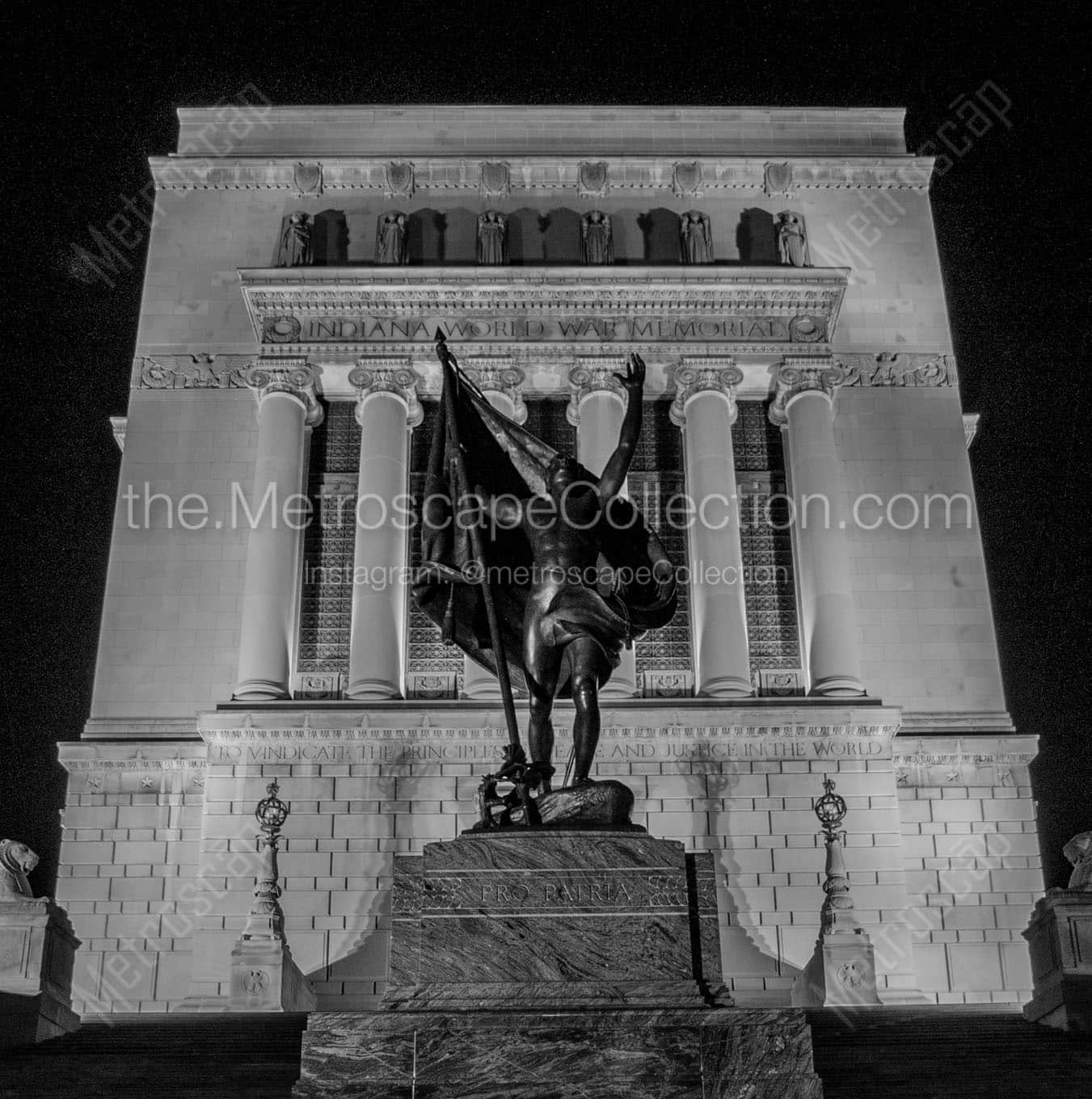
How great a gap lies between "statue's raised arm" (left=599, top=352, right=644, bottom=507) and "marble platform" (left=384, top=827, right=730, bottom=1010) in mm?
4172

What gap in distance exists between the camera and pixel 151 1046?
19156 millimetres

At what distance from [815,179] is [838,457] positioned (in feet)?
28.7

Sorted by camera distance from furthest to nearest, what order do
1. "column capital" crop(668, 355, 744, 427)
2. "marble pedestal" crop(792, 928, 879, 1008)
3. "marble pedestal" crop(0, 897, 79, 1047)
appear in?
"column capital" crop(668, 355, 744, 427), "marble pedestal" crop(792, 928, 879, 1008), "marble pedestal" crop(0, 897, 79, 1047)

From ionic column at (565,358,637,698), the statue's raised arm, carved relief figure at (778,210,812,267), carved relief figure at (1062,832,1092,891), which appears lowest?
carved relief figure at (1062,832,1092,891)

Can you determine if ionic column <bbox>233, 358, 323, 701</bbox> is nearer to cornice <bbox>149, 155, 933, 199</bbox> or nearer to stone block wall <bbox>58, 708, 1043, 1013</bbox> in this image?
stone block wall <bbox>58, 708, 1043, 1013</bbox>

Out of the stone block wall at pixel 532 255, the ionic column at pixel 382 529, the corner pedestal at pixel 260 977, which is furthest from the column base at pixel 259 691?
the stone block wall at pixel 532 255

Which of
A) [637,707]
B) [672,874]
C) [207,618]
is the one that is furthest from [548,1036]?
[207,618]

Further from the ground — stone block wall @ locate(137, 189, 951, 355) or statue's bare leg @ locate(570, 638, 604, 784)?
stone block wall @ locate(137, 189, 951, 355)

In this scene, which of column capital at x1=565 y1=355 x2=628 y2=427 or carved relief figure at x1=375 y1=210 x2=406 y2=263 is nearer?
column capital at x1=565 y1=355 x2=628 y2=427

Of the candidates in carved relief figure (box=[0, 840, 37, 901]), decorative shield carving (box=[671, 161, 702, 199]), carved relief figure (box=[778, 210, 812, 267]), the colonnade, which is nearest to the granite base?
carved relief figure (box=[0, 840, 37, 901])

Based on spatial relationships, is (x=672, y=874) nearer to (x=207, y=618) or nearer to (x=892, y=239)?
(x=207, y=618)

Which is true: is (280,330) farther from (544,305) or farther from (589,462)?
(589,462)

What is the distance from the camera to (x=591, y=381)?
36562 millimetres

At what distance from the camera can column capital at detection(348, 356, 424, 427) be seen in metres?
36.6
